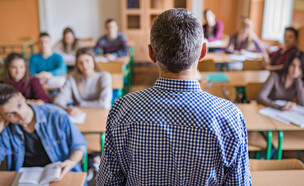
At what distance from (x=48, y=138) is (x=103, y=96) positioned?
1.11 meters

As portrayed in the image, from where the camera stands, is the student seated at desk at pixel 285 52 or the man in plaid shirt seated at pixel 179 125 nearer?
the man in plaid shirt seated at pixel 179 125

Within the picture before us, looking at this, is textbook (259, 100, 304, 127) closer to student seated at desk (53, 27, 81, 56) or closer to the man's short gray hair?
the man's short gray hair

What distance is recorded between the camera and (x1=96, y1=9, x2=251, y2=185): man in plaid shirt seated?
3.10ft

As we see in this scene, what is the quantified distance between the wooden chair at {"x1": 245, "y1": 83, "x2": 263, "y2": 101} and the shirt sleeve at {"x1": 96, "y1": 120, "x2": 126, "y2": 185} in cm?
255

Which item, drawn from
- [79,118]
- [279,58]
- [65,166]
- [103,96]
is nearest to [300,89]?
[279,58]

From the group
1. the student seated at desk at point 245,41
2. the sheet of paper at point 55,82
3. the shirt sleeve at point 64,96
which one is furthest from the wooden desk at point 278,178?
the student seated at desk at point 245,41

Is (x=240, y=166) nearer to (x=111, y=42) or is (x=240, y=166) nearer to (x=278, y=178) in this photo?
(x=278, y=178)

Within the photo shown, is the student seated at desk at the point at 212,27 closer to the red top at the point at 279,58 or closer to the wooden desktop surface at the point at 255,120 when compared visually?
the red top at the point at 279,58

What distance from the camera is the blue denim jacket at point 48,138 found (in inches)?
80.3

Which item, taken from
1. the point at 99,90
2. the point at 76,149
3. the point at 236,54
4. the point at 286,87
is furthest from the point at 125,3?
the point at 76,149

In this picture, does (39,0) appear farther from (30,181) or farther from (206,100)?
(206,100)

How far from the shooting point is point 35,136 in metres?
2.07

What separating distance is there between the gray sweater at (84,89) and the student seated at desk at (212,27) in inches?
127

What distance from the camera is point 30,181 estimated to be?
176cm
